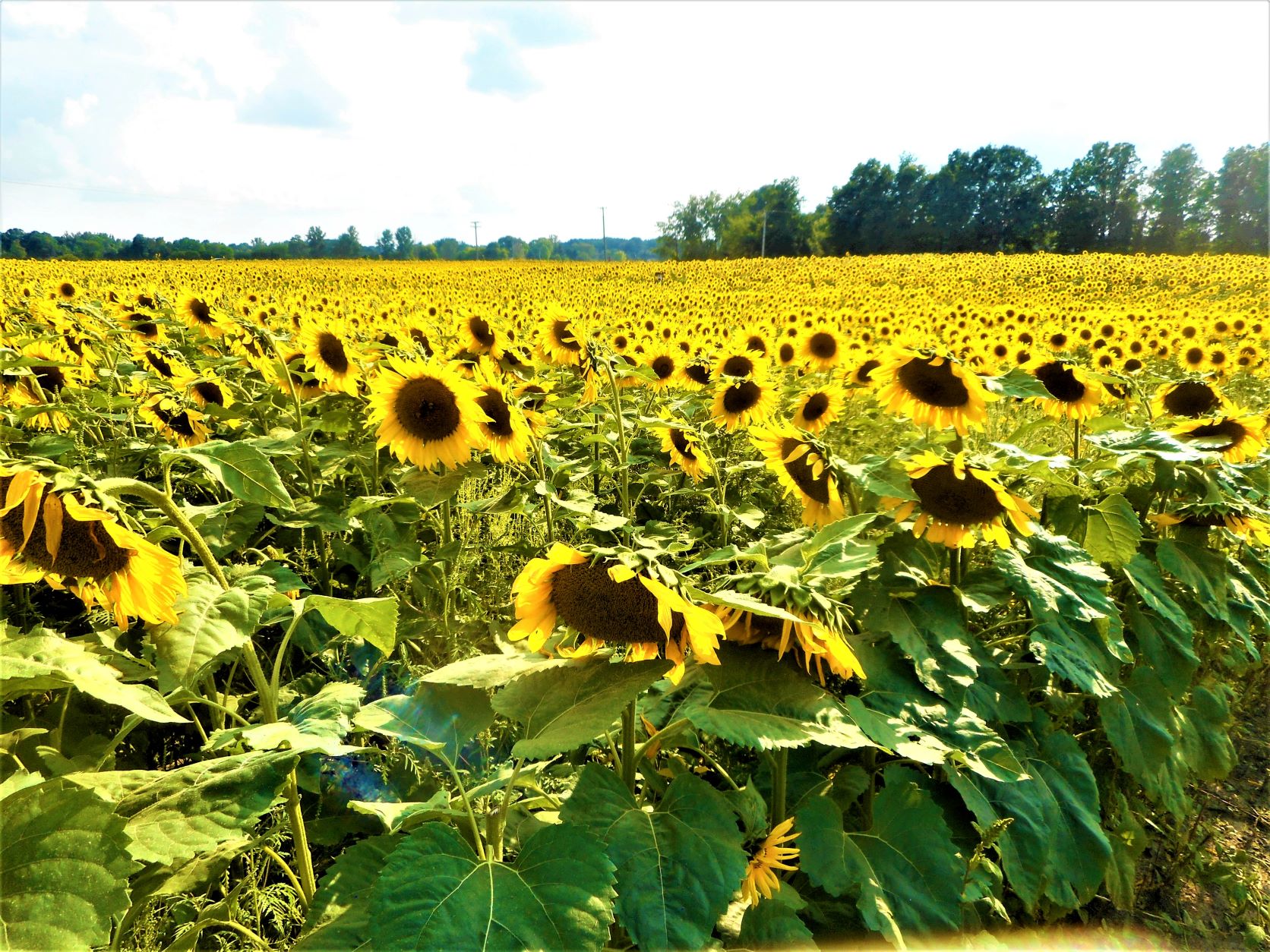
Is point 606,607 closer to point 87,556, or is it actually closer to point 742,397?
point 87,556

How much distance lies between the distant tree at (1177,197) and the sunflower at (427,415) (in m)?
80.2

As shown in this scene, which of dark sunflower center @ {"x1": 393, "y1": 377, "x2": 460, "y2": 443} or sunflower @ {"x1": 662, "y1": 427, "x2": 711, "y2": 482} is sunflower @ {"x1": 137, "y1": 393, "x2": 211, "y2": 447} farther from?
sunflower @ {"x1": 662, "y1": 427, "x2": 711, "y2": 482}

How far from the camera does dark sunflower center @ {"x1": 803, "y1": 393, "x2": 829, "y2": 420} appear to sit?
3883 mm

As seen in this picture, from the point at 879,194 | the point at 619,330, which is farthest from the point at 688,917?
the point at 879,194

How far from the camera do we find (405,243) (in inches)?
4368

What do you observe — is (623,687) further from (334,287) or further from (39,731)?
(334,287)

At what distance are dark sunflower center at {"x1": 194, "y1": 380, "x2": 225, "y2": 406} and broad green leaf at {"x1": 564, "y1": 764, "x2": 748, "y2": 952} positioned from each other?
3204 mm

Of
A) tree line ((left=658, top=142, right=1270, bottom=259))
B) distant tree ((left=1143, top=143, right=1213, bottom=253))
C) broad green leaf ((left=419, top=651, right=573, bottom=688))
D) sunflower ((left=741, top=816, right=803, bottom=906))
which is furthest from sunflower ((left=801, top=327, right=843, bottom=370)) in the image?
distant tree ((left=1143, top=143, right=1213, bottom=253))

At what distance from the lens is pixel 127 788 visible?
1300 mm

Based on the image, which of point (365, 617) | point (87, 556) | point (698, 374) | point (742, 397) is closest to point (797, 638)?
point (365, 617)

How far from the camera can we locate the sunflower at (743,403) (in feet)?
14.0

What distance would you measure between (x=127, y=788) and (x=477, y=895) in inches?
28.7

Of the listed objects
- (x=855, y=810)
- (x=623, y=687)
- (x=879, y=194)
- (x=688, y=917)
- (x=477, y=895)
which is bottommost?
(x=855, y=810)

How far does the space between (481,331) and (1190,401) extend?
3669mm
